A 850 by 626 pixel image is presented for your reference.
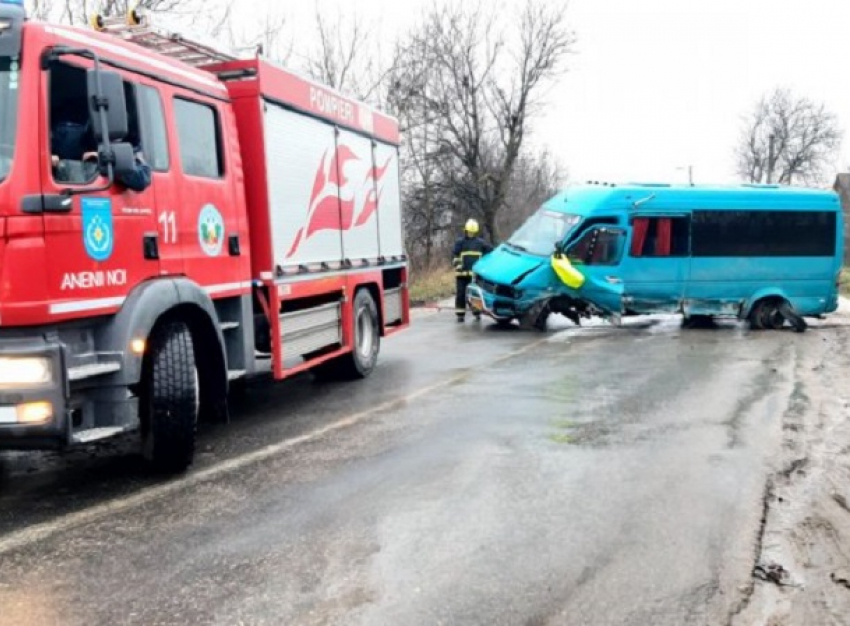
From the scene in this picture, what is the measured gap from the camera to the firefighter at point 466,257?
640 inches

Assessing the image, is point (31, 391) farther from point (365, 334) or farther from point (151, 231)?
point (365, 334)

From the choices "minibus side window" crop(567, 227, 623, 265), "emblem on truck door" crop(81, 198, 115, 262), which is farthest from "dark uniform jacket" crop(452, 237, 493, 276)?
"emblem on truck door" crop(81, 198, 115, 262)

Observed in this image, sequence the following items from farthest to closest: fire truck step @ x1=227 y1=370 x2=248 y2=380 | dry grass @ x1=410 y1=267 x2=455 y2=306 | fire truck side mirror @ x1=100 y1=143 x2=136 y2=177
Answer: dry grass @ x1=410 y1=267 x2=455 y2=306 < fire truck step @ x1=227 y1=370 x2=248 y2=380 < fire truck side mirror @ x1=100 y1=143 x2=136 y2=177

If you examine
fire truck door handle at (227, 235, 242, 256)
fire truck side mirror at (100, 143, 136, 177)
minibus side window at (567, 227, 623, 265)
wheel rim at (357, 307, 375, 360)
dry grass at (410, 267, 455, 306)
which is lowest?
dry grass at (410, 267, 455, 306)

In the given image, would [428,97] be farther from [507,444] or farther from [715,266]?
[507,444]

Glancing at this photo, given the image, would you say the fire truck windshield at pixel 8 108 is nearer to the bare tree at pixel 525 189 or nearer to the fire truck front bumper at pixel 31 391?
the fire truck front bumper at pixel 31 391

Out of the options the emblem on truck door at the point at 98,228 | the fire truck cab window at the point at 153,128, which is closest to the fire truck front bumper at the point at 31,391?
the emblem on truck door at the point at 98,228

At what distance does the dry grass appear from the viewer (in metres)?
20.9

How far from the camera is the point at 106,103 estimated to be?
4.65 meters

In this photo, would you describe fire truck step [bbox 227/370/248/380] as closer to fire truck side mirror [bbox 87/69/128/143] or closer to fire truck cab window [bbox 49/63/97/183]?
fire truck cab window [bbox 49/63/97/183]

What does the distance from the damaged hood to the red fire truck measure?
253 inches

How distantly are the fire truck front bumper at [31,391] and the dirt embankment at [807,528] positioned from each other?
3.57 meters

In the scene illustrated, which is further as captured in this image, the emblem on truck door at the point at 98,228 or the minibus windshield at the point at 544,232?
the minibus windshield at the point at 544,232

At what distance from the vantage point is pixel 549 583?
3855 millimetres
